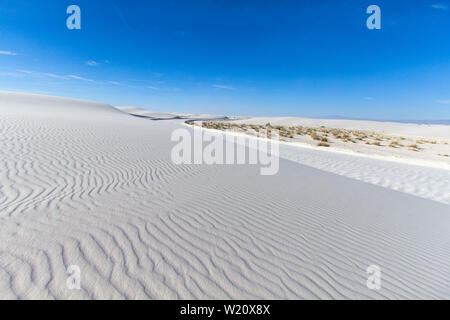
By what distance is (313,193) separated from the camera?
493 centimetres

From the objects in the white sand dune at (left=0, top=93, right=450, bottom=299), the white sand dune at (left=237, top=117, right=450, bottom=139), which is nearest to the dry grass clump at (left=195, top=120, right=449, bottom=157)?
the white sand dune at (left=237, top=117, right=450, bottom=139)

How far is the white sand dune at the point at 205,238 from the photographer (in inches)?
77.3

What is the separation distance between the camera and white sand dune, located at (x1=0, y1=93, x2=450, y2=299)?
1.96 metres

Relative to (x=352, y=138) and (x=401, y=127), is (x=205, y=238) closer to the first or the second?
(x=352, y=138)

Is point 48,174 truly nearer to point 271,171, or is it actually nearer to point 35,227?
point 35,227

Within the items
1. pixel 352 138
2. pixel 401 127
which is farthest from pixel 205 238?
pixel 401 127

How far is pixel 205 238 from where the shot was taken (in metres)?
2.70

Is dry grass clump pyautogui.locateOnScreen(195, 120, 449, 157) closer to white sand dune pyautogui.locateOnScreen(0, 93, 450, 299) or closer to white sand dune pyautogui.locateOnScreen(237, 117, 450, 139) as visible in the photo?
white sand dune pyautogui.locateOnScreen(237, 117, 450, 139)

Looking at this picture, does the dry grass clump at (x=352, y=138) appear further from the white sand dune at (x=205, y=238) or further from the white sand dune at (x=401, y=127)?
the white sand dune at (x=205, y=238)

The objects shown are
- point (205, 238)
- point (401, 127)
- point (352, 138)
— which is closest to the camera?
point (205, 238)

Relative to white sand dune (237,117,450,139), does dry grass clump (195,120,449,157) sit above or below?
below

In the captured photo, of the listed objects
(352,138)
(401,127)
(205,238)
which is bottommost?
(205,238)
